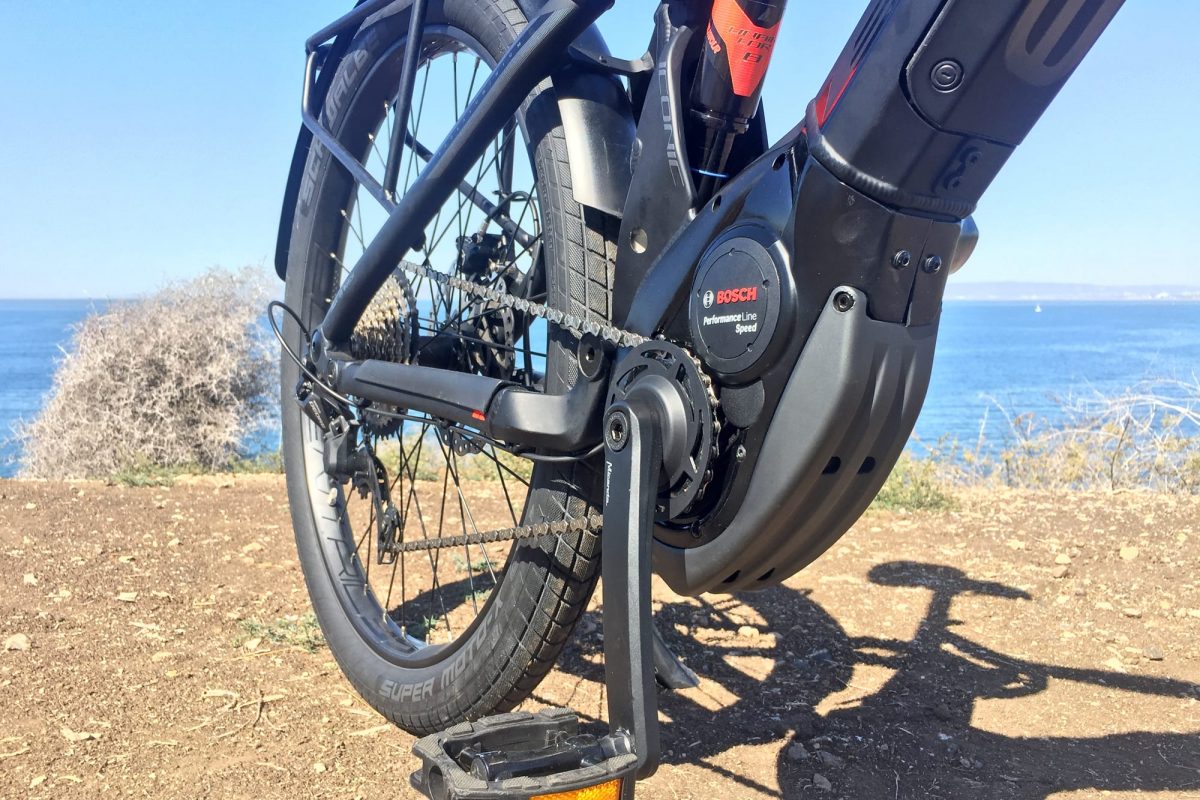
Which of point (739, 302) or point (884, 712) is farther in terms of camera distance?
point (884, 712)

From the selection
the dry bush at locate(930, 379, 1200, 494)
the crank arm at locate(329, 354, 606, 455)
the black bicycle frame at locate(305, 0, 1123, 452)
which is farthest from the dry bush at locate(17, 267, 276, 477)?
the black bicycle frame at locate(305, 0, 1123, 452)

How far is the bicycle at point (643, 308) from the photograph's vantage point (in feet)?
4.77

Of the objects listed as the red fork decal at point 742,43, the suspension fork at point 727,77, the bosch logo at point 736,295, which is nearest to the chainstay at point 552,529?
the bosch logo at point 736,295

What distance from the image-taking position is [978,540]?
409cm

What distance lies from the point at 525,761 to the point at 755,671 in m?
1.54

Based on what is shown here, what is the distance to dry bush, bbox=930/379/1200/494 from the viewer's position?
19.2 ft

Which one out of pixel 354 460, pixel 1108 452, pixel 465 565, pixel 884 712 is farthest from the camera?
pixel 1108 452

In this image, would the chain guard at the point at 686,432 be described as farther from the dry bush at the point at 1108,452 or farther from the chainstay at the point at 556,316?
the dry bush at the point at 1108,452

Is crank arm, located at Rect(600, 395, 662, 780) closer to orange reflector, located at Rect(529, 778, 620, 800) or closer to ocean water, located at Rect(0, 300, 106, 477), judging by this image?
orange reflector, located at Rect(529, 778, 620, 800)

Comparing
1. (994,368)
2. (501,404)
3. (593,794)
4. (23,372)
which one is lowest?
(23,372)

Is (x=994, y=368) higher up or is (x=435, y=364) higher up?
(x=994, y=368)

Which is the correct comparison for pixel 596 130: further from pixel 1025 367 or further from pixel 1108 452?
pixel 1025 367

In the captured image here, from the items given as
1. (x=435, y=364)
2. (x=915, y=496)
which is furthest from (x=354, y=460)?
(x=915, y=496)

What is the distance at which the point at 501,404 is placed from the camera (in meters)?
1.98
